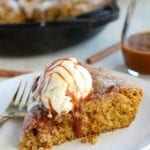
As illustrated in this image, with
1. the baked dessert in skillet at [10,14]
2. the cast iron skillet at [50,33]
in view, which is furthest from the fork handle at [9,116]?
the baked dessert in skillet at [10,14]

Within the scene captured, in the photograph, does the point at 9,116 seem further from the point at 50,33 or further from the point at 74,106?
the point at 50,33

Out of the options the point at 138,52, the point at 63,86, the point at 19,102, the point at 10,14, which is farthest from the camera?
the point at 10,14

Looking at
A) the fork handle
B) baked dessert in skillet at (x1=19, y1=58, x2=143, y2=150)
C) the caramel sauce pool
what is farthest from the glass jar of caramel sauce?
the fork handle

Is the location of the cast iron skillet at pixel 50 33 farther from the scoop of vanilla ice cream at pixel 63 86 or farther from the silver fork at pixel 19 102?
the scoop of vanilla ice cream at pixel 63 86

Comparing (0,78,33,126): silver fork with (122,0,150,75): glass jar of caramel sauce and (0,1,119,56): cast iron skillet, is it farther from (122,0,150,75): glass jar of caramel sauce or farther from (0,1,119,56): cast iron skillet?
(122,0,150,75): glass jar of caramel sauce

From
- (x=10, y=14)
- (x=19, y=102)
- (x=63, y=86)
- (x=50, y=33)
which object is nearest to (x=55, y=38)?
(x=50, y=33)
